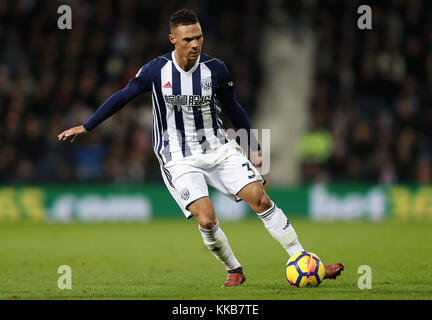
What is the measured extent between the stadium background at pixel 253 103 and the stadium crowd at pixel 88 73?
0.03 m

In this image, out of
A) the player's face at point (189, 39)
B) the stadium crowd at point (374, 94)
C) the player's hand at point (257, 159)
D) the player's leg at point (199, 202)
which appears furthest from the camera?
the stadium crowd at point (374, 94)

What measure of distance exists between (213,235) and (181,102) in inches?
47.2

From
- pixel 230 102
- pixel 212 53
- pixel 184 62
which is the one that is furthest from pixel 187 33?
pixel 212 53

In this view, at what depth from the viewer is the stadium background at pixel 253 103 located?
669 inches

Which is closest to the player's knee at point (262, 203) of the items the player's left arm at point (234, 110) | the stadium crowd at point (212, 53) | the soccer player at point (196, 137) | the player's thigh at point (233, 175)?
the soccer player at point (196, 137)

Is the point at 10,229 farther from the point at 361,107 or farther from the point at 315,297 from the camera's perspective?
the point at 315,297

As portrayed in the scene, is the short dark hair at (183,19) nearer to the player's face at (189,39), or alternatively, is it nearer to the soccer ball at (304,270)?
the player's face at (189,39)

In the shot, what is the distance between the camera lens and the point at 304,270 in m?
6.93

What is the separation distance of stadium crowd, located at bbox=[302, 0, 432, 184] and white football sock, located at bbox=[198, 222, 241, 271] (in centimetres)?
1007

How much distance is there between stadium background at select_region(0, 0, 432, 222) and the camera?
17.0 m

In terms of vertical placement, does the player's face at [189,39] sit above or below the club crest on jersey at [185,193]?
above

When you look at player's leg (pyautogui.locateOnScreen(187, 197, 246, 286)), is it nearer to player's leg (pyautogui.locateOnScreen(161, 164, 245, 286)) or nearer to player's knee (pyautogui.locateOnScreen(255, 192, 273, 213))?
player's leg (pyautogui.locateOnScreen(161, 164, 245, 286))

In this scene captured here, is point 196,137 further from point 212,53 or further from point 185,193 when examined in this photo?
point 212,53
